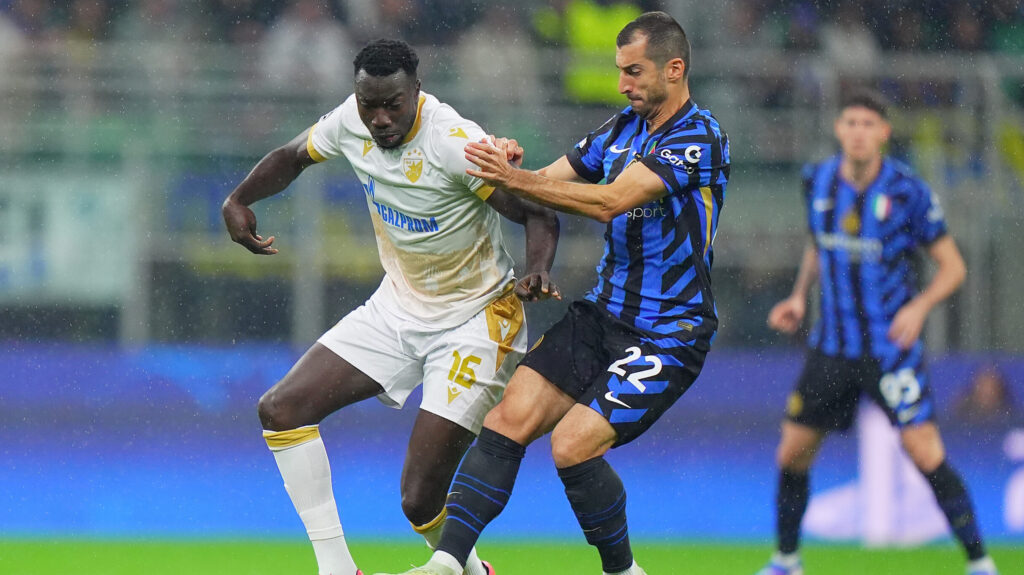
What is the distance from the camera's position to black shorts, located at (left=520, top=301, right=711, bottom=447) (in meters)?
4.25

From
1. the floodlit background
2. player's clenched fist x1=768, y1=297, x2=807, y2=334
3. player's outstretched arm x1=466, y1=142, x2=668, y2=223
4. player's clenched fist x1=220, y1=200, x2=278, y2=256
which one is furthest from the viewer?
the floodlit background

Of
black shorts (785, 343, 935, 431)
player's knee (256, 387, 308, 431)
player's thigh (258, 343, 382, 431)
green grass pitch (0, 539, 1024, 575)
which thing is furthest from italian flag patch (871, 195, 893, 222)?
player's knee (256, 387, 308, 431)

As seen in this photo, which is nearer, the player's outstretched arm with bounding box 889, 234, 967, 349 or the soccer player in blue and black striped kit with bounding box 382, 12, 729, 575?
the soccer player in blue and black striped kit with bounding box 382, 12, 729, 575

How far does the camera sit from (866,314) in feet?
21.4

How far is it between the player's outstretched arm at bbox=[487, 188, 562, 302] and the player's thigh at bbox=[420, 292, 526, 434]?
0.40 m

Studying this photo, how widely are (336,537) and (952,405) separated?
475 cm

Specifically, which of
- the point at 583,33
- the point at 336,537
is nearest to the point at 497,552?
the point at 336,537

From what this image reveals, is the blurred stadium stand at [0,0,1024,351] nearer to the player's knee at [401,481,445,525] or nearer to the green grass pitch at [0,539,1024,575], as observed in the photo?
the green grass pitch at [0,539,1024,575]

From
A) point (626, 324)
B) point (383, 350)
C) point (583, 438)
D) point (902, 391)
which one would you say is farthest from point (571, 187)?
point (902, 391)

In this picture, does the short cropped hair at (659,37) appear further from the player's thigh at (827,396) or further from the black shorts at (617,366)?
the player's thigh at (827,396)

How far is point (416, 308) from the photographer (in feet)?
15.5

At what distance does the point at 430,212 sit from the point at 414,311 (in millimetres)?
377

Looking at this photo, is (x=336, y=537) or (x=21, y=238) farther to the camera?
(x=21, y=238)

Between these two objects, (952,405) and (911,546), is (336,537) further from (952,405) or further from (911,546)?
(952,405)
